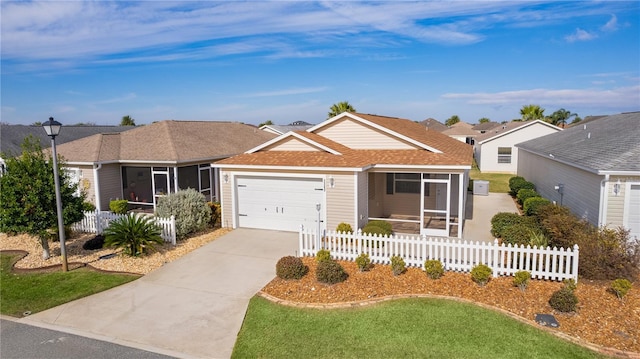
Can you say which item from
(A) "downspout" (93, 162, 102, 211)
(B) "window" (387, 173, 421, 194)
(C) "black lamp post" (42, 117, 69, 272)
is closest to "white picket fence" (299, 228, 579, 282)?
(B) "window" (387, 173, 421, 194)

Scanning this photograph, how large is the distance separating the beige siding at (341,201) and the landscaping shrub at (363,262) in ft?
11.4

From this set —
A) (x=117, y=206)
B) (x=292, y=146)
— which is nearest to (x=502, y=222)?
(x=292, y=146)

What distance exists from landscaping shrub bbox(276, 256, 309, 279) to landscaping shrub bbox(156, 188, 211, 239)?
18.9 feet

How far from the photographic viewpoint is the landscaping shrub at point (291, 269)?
10758 mm

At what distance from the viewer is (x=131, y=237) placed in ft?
41.7

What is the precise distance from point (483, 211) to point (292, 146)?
34.2ft

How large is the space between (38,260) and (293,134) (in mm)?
10115

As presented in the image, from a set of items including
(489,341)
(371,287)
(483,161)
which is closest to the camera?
(489,341)

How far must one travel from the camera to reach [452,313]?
8758mm

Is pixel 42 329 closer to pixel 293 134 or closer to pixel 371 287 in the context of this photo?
pixel 371 287

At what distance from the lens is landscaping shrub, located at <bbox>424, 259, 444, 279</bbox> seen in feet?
34.4

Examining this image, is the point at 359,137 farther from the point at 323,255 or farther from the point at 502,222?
the point at 323,255

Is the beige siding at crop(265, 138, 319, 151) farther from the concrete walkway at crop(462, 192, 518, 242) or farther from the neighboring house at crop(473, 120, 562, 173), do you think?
the neighboring house at crop(473, 120, 562, 173)

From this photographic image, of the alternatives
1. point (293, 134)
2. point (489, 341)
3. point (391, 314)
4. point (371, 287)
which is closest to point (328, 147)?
point (293, 134)
